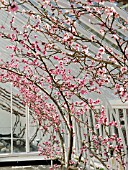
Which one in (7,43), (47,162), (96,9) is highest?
(7,43)

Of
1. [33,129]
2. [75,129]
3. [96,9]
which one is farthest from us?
[33,129]

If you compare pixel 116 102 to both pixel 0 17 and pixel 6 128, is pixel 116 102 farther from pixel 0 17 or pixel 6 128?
pixel 6 128

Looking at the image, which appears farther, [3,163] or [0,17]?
[3,163]

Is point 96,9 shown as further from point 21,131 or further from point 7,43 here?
point 21,131

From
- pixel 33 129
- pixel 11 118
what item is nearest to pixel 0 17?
pixel 11 118

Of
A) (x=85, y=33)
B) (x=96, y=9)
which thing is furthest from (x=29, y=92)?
(x=96, y=9)

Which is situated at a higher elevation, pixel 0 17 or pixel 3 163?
pixel 0 17

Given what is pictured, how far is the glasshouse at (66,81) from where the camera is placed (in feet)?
6.75

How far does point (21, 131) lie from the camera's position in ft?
28.0

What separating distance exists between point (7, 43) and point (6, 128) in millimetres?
3834

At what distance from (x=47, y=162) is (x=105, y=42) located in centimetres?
551

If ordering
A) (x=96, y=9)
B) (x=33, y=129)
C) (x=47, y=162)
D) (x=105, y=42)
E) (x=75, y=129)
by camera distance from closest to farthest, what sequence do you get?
(x=96, y=9) < (x=105, y=42) < (x=75, y=129) < (x=47, y=162) < (x=33, y=129)

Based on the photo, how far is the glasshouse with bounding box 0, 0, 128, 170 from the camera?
2.06 m

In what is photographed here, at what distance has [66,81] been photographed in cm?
363
